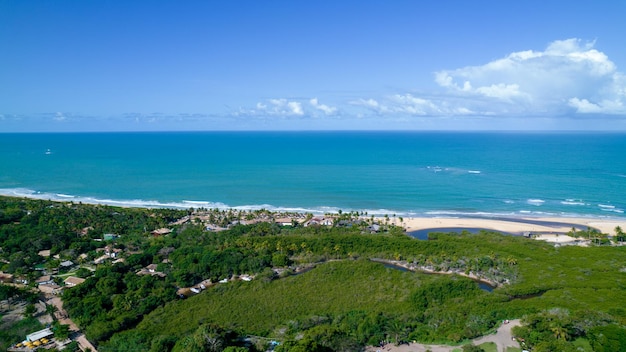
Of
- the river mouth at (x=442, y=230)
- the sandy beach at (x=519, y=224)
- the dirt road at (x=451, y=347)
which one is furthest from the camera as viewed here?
the sandy beach at (x=519, y=224)

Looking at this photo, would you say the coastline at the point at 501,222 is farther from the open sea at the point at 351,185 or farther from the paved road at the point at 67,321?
the paved road at the point at 67,321

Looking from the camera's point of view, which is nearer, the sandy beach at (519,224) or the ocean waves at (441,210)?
the sandy beach at (519,224)

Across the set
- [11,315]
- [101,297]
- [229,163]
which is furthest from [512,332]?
[229,163]

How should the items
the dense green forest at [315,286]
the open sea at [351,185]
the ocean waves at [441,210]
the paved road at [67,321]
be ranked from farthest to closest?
the open sea at [351,185] < the ocean waves at [441,210] < the paved road at [67,321] < the dense green forest at [315,286]

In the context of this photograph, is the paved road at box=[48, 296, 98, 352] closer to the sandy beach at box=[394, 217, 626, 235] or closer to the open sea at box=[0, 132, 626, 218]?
the open sea at box=[0, 132, 626, 218]

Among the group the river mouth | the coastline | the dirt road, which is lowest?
the dirt road

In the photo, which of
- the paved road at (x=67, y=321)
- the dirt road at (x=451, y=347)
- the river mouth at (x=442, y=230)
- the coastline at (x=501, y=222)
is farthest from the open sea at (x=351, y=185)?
the dirt road at (x=451, y=347)

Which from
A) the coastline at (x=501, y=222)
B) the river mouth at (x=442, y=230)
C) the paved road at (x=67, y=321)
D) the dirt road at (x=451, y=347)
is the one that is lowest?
the paved road at (x=67, y=321)

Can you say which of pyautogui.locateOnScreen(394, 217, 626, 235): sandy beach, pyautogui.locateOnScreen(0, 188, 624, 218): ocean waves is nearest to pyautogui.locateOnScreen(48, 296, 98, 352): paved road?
pyautogui.locateOnScreen(0, 188, 624, 218): ocean waves
